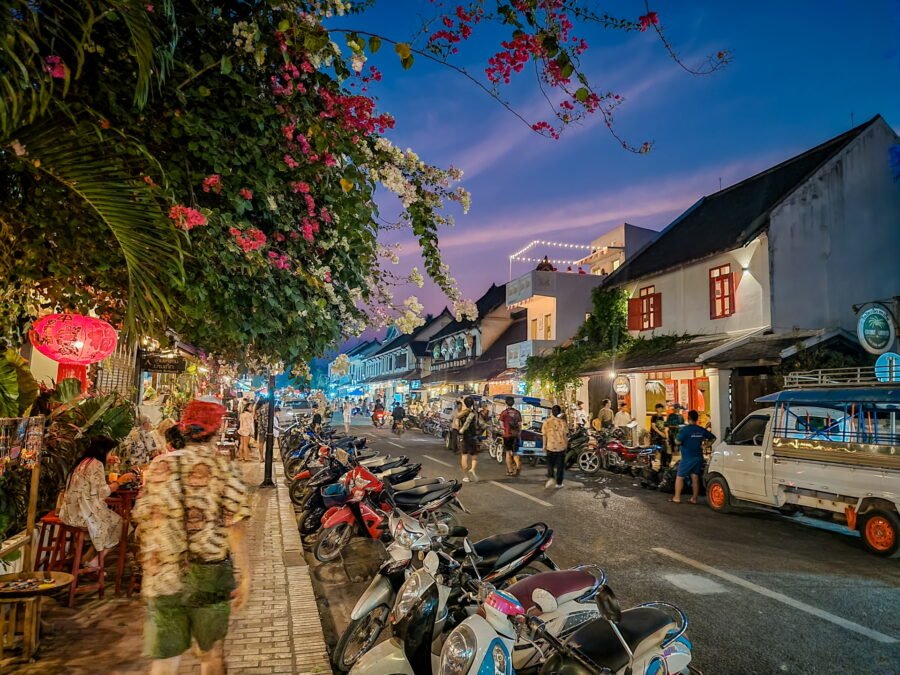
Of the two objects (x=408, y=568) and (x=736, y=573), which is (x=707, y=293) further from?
(x=408, y=568)

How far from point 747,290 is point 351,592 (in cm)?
1527

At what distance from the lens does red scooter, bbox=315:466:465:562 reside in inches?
280

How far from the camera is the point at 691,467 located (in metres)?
10.6

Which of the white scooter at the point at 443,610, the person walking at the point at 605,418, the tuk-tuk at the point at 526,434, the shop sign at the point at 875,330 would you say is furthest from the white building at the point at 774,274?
the white scooter at the point at 443,610

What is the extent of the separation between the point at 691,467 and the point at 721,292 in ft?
29.7

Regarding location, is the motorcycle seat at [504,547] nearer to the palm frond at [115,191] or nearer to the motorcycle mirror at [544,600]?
the motorcycle mirror at [544,600]

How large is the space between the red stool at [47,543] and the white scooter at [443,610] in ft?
12.6

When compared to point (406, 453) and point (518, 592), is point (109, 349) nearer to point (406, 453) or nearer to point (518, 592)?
point (518, 592)

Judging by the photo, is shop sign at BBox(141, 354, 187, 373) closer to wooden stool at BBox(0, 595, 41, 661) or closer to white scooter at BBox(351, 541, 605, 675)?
wooden stool at BBox(0, 595, 41, 661)

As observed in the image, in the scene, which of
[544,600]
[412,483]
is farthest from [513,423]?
[544,600]

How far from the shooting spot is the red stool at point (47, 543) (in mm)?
5332

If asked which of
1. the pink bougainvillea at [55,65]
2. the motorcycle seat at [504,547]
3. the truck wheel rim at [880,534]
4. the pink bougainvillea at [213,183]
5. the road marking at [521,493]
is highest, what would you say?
the pink bougainvillea at [55,65]

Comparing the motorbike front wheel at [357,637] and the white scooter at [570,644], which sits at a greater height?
the white scooter at [570,644]

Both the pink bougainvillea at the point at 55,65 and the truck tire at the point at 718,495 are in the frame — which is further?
the truck tire at the point at 718,495
